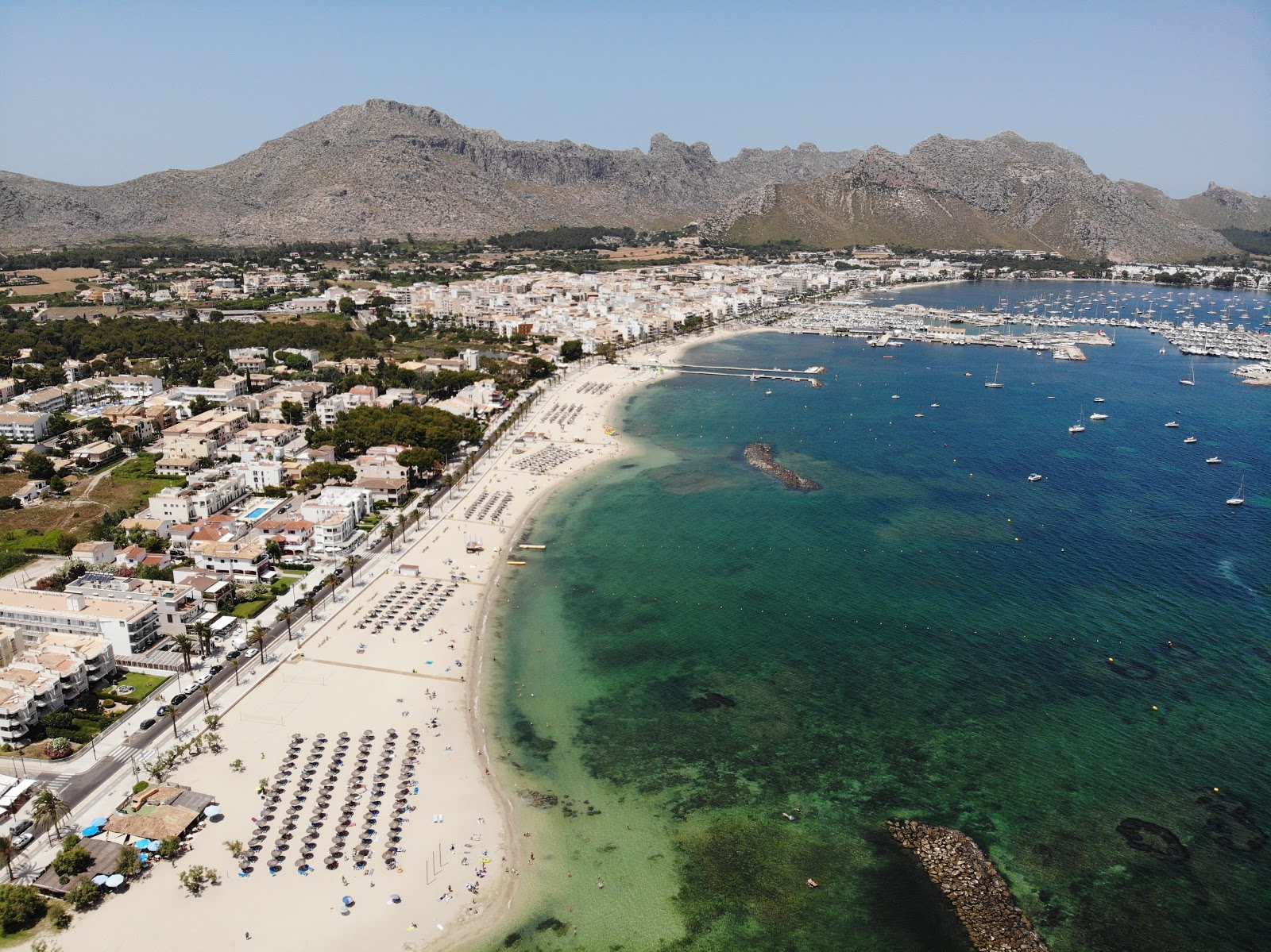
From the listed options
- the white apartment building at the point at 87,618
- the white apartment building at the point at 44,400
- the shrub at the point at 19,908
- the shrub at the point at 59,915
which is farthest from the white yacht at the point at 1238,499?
the white apartment building at the point at 44,400

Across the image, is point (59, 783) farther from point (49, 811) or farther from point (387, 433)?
point (387, 433)

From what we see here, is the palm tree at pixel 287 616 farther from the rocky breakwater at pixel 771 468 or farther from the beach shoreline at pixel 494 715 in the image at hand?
the rocky breakwater at pixel 771 468

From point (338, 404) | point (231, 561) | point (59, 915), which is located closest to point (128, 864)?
point (59, 915)

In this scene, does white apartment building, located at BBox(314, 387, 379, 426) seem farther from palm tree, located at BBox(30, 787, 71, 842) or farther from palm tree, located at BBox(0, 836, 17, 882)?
palm tree, located at BBox(0, 836, 17, 882)

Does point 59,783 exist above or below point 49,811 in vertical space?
below

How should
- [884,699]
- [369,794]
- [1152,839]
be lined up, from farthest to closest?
1. [884,699]
2. [369,794]
3. [1152,839]
